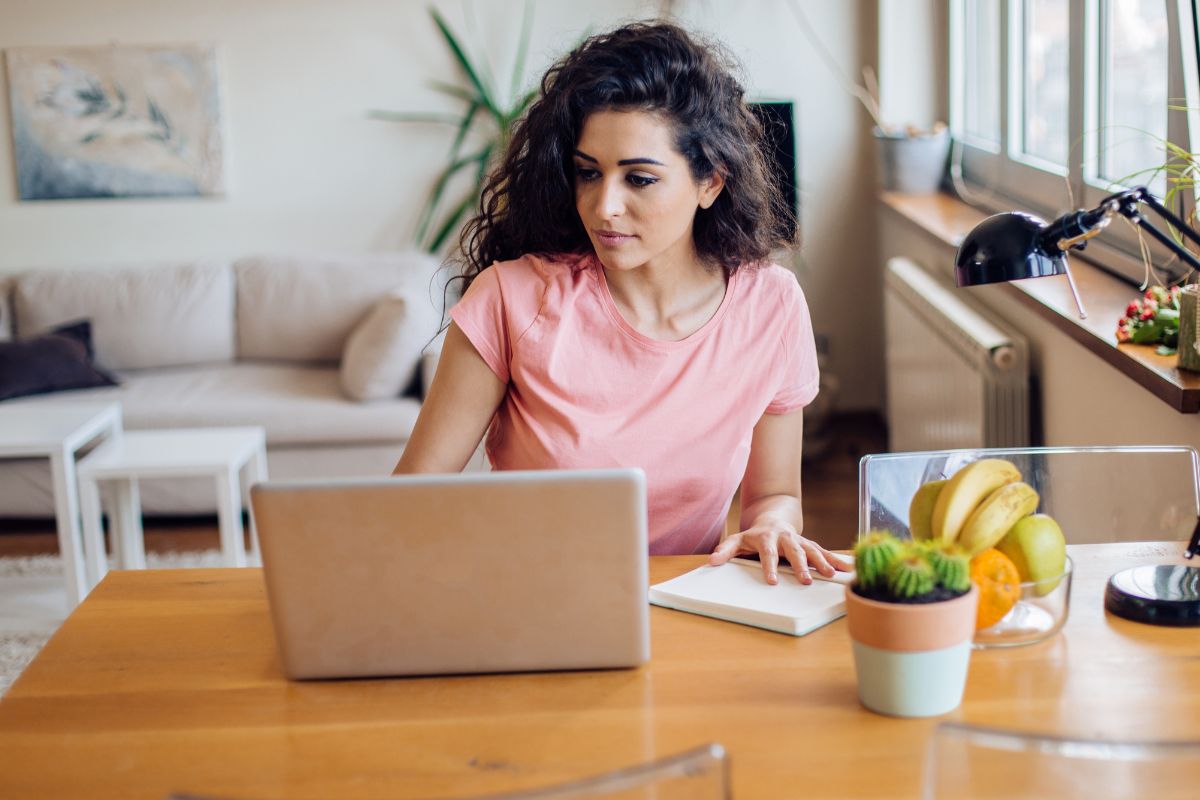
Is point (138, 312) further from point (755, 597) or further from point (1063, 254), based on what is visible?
point (1063, 254)

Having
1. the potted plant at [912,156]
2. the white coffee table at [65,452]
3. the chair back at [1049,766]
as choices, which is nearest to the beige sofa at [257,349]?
the white coffee table at [65,452]

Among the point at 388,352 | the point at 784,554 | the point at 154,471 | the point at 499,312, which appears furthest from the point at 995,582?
the point at 388,352

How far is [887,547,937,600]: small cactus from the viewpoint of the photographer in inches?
38.5

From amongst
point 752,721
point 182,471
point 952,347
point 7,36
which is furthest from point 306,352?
point 752,721

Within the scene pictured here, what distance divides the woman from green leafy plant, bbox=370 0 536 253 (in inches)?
114

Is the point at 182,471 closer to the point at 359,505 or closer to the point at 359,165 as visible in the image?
the point at 359,165

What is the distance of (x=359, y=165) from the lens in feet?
15.3

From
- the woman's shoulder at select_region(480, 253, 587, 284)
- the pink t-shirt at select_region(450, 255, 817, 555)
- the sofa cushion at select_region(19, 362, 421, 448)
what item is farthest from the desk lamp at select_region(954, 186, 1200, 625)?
the sofa cushion at select_region(19, 362, 421, 448)

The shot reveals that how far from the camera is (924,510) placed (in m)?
1.22

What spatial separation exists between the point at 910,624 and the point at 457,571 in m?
0.36

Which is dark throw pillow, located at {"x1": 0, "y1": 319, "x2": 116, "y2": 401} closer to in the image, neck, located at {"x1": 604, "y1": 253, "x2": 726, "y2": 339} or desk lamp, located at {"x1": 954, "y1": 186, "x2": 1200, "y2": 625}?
neck, located at {"x1": 604, "y1": 253, "x2": 726, "y2": 339}

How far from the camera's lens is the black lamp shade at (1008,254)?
1174 mm

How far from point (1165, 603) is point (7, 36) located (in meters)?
4.49

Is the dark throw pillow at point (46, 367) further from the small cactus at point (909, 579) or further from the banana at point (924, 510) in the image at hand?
the small cactus at point (909, 579)
